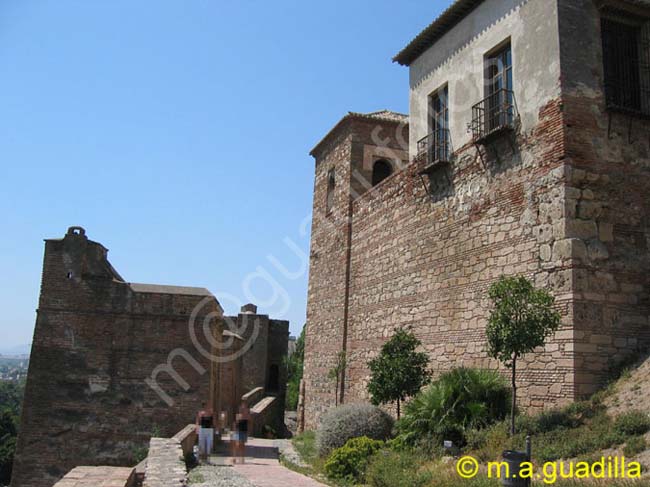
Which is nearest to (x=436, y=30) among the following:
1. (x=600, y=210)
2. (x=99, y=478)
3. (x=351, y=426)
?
(x=600, y=210)

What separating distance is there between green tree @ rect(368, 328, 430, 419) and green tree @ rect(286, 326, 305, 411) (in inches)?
1061

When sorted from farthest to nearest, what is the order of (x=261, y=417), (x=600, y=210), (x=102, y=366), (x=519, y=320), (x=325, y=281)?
(x=261, y=417) < (x=325, y=281) < (x=102, y=366) < (x=600, y=210) < (x=519, y=320)

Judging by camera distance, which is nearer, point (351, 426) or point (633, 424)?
point (633, 424)

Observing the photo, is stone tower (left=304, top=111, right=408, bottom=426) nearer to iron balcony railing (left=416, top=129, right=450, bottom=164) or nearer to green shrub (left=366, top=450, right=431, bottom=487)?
iron balcony railing (left=416, top=129, right=450, bottom=164)

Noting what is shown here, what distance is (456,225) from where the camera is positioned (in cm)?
1289

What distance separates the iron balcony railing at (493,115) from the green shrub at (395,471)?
19.9 feet

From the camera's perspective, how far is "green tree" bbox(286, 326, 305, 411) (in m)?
40.0

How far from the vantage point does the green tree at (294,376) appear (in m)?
40.0

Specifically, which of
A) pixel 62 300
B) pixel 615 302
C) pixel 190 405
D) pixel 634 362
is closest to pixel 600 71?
pixel 615 302

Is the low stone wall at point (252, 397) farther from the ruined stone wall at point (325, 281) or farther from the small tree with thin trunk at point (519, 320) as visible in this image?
the small tree with thin trunk at point (519, 320)

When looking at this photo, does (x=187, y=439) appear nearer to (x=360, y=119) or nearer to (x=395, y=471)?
(x=395, y=471)

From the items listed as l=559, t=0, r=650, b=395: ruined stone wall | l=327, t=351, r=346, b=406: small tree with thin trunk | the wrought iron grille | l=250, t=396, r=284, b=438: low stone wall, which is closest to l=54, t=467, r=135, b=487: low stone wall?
l=559, t=0, r=650, b=395: ruined stone wall

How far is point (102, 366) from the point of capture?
16312mm

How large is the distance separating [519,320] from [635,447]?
91.8 inches
